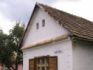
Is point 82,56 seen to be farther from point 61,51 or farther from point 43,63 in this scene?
point 43,63

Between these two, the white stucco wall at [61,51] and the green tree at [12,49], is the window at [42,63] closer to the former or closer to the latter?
the white stucco wall at [61,51]

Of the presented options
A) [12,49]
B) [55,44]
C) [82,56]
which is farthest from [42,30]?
[12,49]

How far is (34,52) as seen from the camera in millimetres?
14922

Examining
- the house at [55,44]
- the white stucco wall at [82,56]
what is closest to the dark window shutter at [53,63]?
the house at [55,44]

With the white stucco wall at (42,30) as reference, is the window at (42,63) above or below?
below

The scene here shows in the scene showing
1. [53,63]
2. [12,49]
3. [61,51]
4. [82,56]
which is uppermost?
[12,49]

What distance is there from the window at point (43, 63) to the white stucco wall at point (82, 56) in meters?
1.34

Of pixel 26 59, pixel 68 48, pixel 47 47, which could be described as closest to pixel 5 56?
pixel 26 59

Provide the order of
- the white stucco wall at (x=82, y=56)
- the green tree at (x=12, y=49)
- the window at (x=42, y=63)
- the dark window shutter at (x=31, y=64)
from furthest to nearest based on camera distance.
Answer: the green tree at (x=12, y=49)
the dark window shutter at (x=31, y=64)
the window at (x=42, y=63)
the white stucco wall at (x=82, y=56)

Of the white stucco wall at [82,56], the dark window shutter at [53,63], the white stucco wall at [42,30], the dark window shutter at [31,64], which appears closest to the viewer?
the white stucco wall at [82,56]

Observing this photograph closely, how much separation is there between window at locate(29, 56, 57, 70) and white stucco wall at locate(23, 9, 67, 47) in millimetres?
1313

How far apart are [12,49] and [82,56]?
626 inches

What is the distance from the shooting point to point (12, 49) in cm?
2673

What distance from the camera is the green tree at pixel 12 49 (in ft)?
86.9
